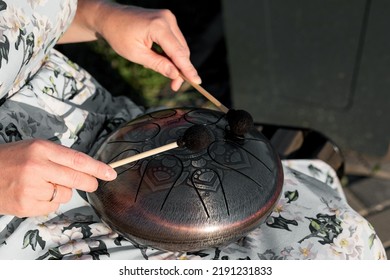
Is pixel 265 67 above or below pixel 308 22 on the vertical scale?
below

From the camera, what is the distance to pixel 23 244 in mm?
844

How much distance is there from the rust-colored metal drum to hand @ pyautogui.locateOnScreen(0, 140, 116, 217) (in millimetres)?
71

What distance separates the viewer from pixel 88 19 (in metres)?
1.11

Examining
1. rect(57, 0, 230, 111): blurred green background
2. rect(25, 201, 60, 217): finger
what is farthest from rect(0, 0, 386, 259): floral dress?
rect(57, 0, 230, 111): blurred green background

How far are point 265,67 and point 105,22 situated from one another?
2.82 ft

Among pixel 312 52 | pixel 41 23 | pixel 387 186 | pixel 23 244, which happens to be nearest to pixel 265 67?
pixel 312 52

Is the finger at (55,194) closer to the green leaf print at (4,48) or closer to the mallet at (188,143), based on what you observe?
the mallet at (188,143)

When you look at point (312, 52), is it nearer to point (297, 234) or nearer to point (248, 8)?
point (248, 8)

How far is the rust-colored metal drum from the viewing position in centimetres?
79

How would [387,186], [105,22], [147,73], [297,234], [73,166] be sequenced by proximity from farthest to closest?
[147,73] < [387,186] < [105,22] < [297,234] < [73,166]

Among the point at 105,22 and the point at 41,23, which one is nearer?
the point at 41,23

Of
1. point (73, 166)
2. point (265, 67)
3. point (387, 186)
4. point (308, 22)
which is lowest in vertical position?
point (387, 186)

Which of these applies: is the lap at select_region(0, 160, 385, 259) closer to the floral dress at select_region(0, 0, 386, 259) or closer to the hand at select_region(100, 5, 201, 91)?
the floral dress at select_region(0, 0, 386, 259)

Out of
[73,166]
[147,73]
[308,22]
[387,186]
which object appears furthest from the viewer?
[147,73]
